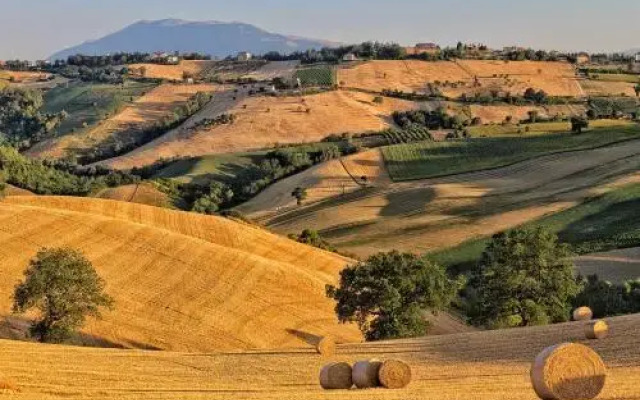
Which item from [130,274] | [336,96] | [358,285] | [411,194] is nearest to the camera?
[358,285]

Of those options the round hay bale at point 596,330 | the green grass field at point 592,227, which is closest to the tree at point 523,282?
the round hay bale at point 596,330

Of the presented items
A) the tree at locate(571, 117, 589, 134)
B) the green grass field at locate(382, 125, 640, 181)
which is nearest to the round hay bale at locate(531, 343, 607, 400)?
the green grass field at locate(382, 125, 640, 181)

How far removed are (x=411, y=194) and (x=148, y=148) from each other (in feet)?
245

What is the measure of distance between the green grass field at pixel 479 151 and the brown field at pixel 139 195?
33566 millimetres

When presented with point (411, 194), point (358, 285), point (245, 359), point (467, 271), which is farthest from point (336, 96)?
point (245, 359)

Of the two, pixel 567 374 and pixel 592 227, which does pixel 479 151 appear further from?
pixel 567 374

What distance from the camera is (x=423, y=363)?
90.5ft

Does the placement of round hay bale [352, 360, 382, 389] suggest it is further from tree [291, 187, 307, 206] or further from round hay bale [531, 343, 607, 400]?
tree [291, 187, 307, 206]

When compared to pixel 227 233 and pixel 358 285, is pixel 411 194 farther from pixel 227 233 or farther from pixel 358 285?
pixel 358 285

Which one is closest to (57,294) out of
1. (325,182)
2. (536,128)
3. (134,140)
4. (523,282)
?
(523,282)

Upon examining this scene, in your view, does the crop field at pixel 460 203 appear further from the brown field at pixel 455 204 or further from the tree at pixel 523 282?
the tree at pixel 523 282

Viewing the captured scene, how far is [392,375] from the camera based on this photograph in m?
21.7

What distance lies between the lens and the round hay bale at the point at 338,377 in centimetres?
2211

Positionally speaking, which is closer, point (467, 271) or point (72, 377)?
point (72, 377)
